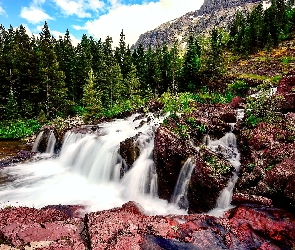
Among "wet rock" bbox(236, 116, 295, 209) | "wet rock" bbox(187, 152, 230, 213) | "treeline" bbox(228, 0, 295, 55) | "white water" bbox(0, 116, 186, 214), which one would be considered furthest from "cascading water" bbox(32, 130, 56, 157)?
"treeline" bbox(228, 0, 295, 55)

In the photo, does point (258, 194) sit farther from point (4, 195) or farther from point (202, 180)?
point (4, 195)

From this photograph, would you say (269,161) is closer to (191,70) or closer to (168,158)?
(168,158)

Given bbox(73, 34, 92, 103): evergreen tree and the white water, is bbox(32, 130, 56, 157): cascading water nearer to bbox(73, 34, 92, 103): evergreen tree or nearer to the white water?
the white water

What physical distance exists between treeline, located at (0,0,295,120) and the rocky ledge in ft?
77.9

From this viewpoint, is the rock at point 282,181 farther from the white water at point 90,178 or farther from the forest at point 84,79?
the forest at point 84,79

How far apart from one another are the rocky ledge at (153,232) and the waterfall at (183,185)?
3.75 metres

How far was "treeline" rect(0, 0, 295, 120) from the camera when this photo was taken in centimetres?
3634

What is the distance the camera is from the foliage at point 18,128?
29266mm

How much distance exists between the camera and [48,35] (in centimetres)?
5316

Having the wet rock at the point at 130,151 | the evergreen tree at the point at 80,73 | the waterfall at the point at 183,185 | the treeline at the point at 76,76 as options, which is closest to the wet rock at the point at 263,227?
the waterfall at the point at 183,185

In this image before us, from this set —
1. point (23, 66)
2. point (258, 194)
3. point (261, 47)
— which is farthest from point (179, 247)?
point (261, 47)

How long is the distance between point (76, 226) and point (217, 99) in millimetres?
23654

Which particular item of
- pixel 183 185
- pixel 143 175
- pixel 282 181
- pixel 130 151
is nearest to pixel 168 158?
pixel 183 185

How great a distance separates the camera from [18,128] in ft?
102
